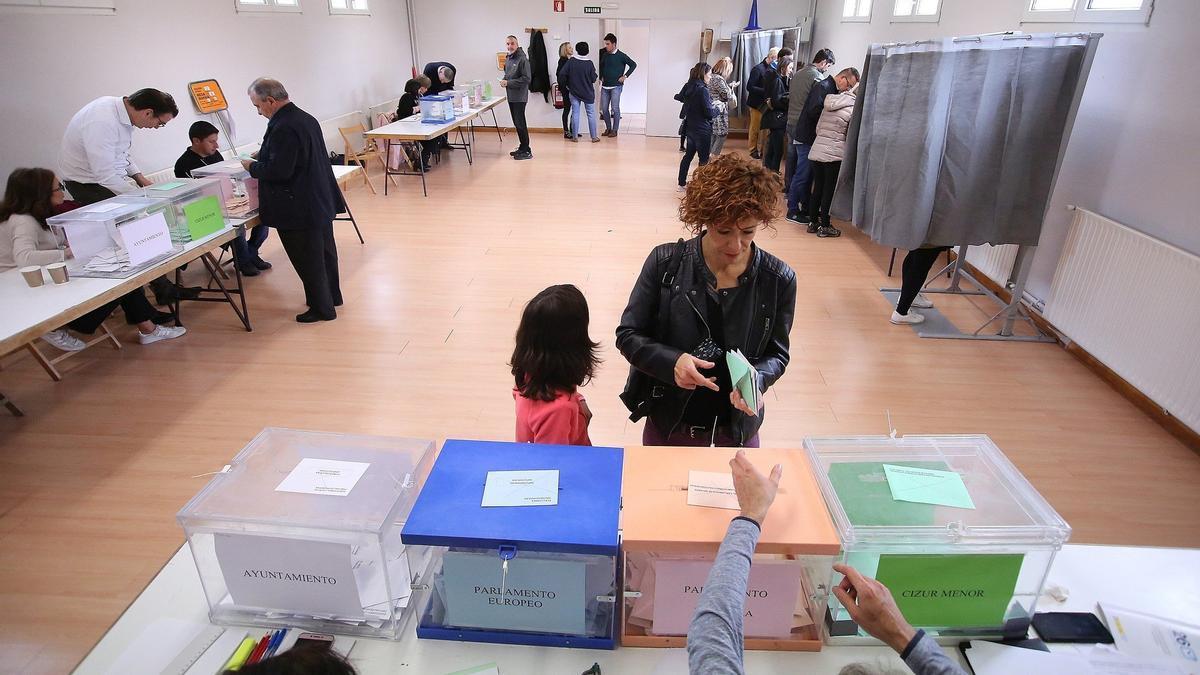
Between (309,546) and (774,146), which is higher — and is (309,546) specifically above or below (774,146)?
above

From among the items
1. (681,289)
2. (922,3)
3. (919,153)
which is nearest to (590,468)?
(681,289)

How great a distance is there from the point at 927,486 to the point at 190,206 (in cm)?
407

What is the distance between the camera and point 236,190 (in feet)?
14.3

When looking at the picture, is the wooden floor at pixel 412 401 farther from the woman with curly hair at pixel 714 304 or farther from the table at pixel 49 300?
the woman with curly hair at pixel 714 304

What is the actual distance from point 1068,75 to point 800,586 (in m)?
3.79

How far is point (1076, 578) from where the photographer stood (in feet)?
4.81

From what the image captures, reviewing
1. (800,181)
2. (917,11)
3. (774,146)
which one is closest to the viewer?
(917,11)

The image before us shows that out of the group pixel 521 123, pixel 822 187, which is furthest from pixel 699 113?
pixel 521 123

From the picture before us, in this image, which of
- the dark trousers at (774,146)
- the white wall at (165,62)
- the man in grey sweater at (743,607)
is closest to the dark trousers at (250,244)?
the white wall at (165,62)

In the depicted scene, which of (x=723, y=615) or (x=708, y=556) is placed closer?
(x=723, y=615)

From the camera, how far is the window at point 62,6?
4238 mm

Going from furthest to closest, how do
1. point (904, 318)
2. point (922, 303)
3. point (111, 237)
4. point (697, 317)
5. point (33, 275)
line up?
1. point (922, 303)
2. point (904, 318)
3. point (111, 237)
4. point (33, 275)
5. point (697, 317)

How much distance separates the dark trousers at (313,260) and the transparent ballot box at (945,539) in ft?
12.6

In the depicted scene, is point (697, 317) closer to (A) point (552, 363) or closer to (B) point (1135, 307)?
(A) point (552, 363)
